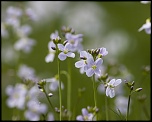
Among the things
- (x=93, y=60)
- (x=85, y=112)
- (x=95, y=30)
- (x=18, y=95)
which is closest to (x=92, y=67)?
(x=93, y=60)

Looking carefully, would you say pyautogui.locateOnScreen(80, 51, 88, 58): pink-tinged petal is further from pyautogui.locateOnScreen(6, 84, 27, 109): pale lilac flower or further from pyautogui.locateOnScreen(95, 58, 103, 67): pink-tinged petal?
pyautogui.locateOnScreen(6, 84, 27, 109): pale lilac flower

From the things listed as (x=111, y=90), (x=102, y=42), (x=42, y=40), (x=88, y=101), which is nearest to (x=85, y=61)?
(x=111, y=90)

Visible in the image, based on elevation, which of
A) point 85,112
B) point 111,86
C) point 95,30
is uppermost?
point 95,30

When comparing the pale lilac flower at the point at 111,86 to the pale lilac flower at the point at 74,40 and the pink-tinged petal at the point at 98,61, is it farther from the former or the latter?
the pale lilac flower at the point at 74,40

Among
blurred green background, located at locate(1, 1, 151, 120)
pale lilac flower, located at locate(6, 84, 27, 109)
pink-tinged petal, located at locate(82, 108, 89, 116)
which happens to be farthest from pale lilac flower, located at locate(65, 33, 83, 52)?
blurred green background, located at locate(1, 1, 151, 120)

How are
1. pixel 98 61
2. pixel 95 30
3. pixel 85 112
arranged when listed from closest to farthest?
pixel 98 61
pixel 85 112
pixel 95 30

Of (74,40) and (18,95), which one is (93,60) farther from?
(18,95)

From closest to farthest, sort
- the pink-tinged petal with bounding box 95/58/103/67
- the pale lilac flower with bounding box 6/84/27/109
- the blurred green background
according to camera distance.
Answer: the pink-tinged petal with bounding box 95/58/103/67
the pale lilac flower with bounding box 6/84/27/109
the blurred green background

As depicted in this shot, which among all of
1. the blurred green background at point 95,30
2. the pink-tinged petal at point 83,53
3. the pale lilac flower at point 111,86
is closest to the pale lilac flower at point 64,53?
the pink-tinged petal at point 83,53
